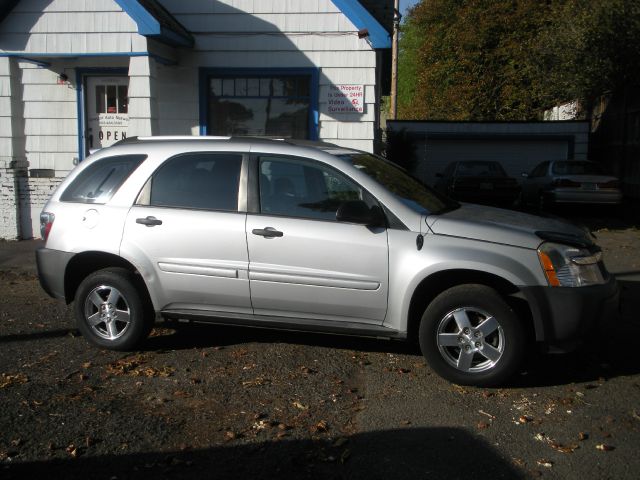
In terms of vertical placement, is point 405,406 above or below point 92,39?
below

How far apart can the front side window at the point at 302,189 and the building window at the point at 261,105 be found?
5.98 m

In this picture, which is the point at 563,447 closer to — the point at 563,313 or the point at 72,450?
the point at 563,313

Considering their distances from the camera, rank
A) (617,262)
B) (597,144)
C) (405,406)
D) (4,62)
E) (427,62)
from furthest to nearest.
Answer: (427,62) → (597,144) → (4,62) → (617,262) → (405,406)

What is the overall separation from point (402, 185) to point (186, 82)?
22.6 feet

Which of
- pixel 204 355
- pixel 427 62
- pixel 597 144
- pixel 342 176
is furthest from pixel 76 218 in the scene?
pixel 427 62

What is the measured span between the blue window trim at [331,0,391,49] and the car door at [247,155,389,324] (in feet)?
19.3

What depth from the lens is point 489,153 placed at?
2502 centimetres

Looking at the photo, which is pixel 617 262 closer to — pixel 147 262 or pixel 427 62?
pixel 147 262

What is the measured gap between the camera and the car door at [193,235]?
18.3ft

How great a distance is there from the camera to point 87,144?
11820 mm

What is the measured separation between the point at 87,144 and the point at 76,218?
20.4ft

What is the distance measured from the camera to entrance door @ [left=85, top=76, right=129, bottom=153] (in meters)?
11.8

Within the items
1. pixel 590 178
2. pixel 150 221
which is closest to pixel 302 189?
pixel 150 221

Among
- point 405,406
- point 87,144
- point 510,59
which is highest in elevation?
point 510,59
